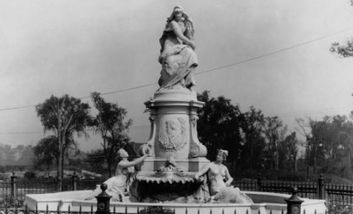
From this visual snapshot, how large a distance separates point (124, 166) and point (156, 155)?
1157mm

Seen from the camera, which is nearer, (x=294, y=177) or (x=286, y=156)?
(x=294, y=177)

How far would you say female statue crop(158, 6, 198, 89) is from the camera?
14312mm

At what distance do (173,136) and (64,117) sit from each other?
3478 cm

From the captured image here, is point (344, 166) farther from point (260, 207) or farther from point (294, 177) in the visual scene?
point (260, 207)

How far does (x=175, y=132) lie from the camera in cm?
1406

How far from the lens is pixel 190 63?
47.0 feet

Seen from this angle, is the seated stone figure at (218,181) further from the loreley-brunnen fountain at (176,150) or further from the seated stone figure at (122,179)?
the seated stone figure at (122,179)

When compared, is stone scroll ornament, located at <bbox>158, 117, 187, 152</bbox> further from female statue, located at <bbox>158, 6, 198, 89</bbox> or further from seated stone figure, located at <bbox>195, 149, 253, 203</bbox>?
seated stone figure, located at <bbox>195, 149, 253, 203</bbox>

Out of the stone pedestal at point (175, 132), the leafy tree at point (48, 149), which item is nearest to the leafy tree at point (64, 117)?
the leafy tree at point (48, 149)

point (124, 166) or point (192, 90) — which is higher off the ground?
point (192, 90)

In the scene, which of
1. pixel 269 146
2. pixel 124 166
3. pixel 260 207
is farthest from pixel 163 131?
pixel 269 146

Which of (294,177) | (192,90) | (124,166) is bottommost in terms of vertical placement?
(294,177)

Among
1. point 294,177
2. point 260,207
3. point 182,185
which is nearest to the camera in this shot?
point 260,207

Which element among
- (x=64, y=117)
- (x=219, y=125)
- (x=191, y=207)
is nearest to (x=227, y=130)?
(x=219, y=125)
